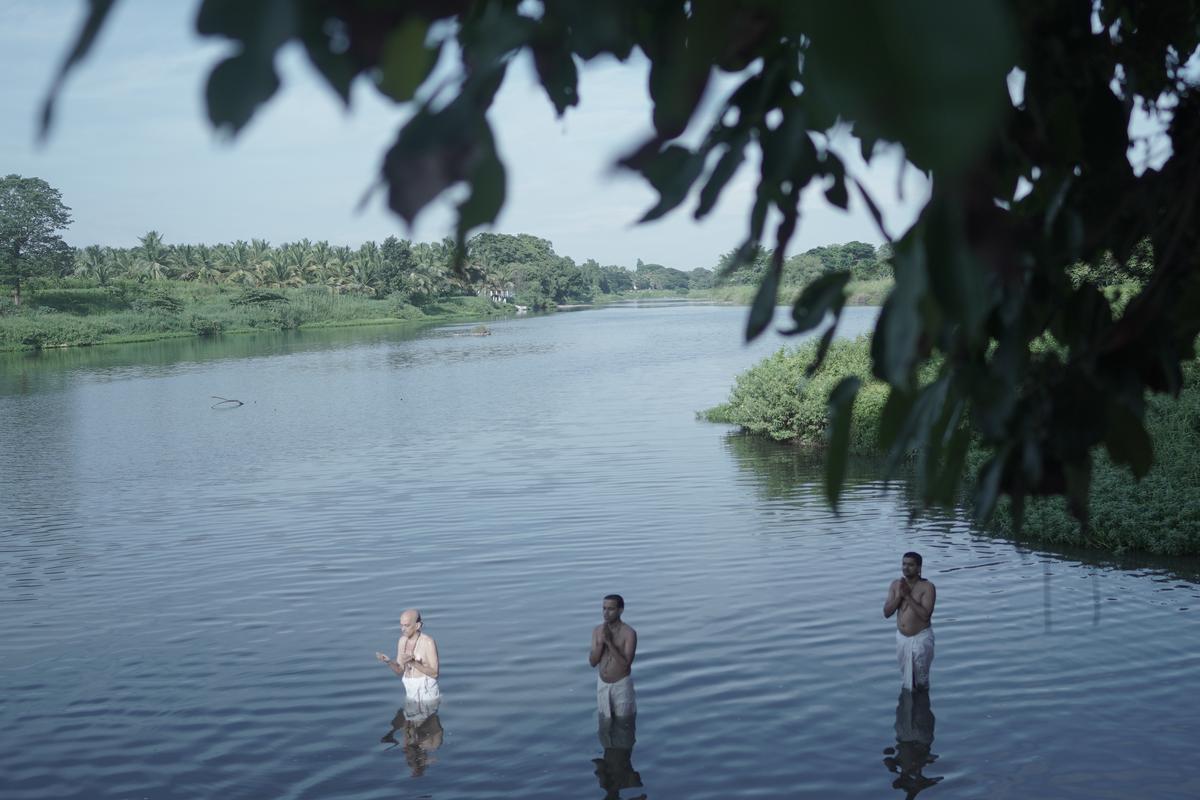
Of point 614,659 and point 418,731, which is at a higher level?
point 614,659

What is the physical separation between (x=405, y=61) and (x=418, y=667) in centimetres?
1341

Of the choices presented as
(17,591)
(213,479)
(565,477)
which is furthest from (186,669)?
(213,479)

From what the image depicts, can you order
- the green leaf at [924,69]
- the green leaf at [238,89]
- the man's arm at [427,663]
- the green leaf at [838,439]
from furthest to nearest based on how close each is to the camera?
the man's arm at [427,663] → the green leaf at [838,439] → the green leaf at [238,89] → the green leaf at [924,69]

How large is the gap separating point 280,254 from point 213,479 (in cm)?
11799

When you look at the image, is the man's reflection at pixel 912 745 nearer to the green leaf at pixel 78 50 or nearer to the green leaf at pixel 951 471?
the green leaf at pixel 951 471

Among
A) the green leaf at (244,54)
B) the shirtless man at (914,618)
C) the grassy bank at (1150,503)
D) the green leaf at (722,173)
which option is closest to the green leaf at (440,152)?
the green leaf at (244,54)

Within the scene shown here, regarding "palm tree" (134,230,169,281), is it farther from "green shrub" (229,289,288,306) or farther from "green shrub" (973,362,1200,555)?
"green shrub" (973,362,1200,555)

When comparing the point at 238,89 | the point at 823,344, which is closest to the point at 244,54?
the point at 238,89

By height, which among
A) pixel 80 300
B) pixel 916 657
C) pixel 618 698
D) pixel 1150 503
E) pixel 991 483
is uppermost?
pixel 80 300

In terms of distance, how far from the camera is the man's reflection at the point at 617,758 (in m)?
12.3

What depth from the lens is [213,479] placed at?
112ft

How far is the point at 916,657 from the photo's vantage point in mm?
13734

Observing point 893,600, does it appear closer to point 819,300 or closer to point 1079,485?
point 1079,485

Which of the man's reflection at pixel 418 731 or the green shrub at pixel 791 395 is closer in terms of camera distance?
the man's reflection at pixel 418 731
